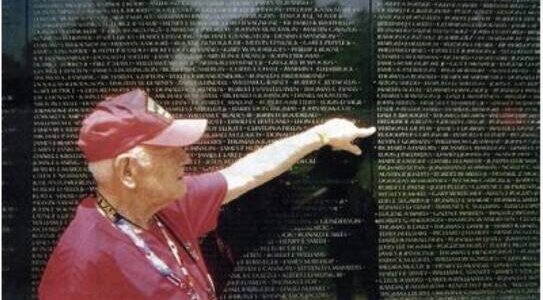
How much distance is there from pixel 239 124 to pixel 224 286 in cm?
83

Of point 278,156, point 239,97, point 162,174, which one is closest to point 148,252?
point 162,174

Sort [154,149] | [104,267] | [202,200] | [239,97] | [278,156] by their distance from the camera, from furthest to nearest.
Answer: [239,97] < [278,156] < [202,200] < [154,149] < [104,267]

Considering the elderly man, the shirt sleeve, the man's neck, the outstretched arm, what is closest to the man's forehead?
the elderly man

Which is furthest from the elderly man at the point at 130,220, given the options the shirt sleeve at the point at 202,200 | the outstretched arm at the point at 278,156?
the outstretched arm at the point at 278,156

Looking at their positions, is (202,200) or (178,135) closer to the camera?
(178,135)

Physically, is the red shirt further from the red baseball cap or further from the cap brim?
the cap brim

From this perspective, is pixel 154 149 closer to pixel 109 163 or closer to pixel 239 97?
pixel 109 163

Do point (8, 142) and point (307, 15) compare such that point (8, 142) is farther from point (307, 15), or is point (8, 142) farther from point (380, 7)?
point (380, 7)

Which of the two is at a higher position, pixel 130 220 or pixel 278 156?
pixel 278 156

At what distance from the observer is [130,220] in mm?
2881

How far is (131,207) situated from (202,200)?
1.39 feet

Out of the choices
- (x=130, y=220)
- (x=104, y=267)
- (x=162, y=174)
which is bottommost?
(x=104, y=267)

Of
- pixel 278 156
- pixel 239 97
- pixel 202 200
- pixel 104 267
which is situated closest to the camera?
pixel 104 267

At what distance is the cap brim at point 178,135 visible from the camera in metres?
2.79
